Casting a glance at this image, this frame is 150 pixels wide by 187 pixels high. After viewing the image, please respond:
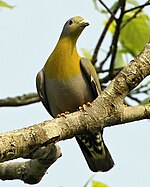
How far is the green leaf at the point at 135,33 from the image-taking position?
6.35 m

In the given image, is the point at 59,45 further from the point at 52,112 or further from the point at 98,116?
the point at 98,116

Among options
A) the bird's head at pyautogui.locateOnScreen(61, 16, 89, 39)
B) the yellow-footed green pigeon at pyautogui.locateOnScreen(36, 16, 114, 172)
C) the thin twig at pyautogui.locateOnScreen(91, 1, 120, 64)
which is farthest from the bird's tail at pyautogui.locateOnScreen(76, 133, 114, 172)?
the bird's head at pyautogui.locateOnScreen(61, 16, 89, 39)

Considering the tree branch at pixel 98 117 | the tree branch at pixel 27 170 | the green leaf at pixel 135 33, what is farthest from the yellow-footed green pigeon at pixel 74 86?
the tree branch at pixel 98 117

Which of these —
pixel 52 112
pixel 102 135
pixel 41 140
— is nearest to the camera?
pixel 41 140

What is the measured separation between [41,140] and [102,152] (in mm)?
2947

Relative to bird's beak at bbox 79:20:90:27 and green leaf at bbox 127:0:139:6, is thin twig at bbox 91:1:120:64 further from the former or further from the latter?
bird's beak at bbox 79:20:90:27

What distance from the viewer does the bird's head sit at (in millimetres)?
6527

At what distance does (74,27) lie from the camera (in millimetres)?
6609

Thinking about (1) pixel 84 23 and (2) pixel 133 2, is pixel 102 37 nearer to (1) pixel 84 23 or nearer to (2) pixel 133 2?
(1) pixel 84 23

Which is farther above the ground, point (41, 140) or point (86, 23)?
point (41, 140)

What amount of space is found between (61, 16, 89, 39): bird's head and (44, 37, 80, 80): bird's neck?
0.21 feet

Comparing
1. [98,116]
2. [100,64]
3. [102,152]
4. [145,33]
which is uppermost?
[98,116]

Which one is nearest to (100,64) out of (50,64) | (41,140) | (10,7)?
(50,64)

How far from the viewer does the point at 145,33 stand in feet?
20.9
